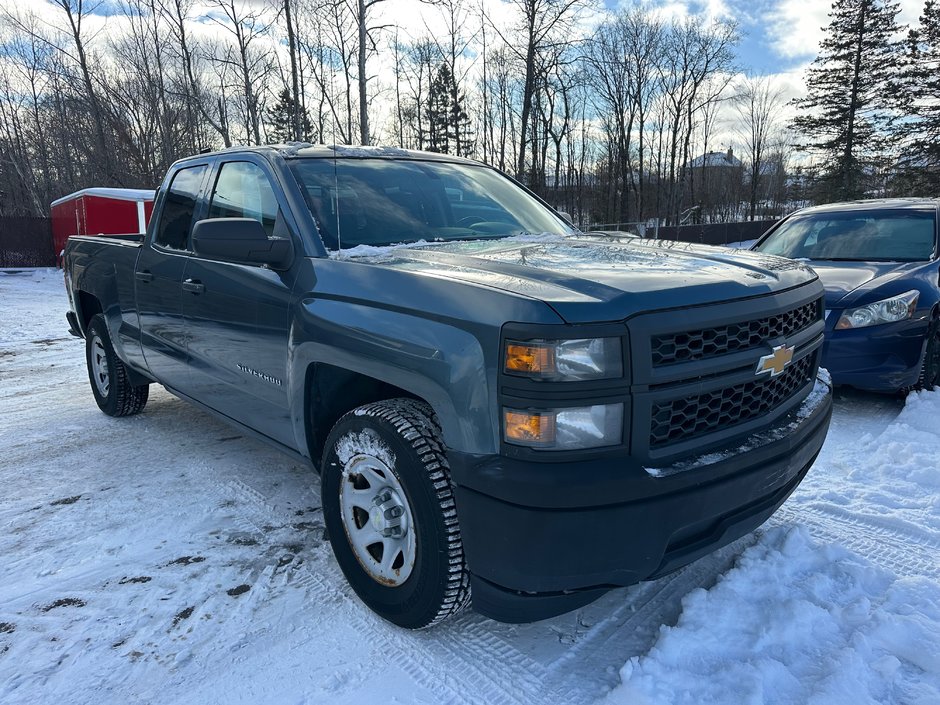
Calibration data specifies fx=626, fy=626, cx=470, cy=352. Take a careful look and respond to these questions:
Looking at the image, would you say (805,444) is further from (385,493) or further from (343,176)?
(343,176)

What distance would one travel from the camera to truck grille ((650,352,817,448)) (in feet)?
6.11

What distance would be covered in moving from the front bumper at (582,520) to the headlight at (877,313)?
3268mm

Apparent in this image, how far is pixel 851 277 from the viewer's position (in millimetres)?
5012

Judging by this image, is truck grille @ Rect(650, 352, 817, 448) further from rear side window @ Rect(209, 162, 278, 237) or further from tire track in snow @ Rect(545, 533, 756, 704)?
rear side window @ Rect(209, 162, 278, 237)

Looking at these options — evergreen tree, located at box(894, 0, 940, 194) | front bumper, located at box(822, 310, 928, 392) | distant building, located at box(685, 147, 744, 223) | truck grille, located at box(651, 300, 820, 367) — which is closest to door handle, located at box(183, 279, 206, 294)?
truck grille, located at box(651, 300, 820, 367)

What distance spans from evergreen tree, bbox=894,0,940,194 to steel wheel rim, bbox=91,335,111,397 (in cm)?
3727

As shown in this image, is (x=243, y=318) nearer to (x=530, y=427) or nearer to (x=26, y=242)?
(x=530, y=427)

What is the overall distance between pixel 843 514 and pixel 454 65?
3429 cm

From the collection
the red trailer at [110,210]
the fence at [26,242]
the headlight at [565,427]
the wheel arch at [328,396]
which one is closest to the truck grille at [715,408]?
the headlight at [565,427]

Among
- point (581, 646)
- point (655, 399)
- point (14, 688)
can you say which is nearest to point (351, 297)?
point (655, 399)

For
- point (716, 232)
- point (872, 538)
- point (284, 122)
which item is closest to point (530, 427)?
point (872, 538)

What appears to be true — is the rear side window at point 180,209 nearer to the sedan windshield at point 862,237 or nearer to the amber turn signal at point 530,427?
the amber turn signal at point 530,427

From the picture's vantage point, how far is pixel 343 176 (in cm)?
307

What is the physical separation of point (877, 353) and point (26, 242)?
27.3 metres
